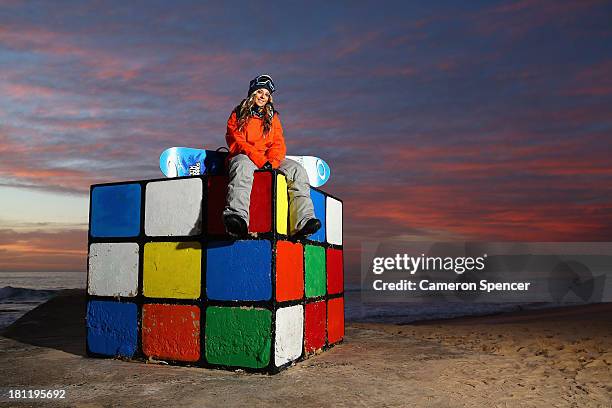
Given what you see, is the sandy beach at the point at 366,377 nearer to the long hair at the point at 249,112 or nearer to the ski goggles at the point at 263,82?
the long hair at the point at 249,112

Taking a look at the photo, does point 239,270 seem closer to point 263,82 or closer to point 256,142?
point 256,142

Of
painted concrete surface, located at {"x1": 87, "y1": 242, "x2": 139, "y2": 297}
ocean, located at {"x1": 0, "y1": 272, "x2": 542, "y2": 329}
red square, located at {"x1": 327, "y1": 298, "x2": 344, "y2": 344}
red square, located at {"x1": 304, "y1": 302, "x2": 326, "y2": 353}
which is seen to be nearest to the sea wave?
ocean, located at {"x1": 0, "y1": 272, "x2": 542, "y2": 329}

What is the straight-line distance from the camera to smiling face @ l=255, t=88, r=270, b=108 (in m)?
3.64

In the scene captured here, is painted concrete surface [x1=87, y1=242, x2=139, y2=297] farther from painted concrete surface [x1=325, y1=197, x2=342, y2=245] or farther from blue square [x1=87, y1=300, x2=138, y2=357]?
painted concrete surface [x1=325, y1=197, x2=342, y2=245]

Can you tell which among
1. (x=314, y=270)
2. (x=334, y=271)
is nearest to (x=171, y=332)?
(x=314, y=270)

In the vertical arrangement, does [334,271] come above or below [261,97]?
below

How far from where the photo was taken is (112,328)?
3.71 m

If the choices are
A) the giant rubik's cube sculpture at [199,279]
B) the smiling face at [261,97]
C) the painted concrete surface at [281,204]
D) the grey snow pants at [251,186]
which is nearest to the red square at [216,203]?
the giant rubik's cube sculpture at [199,279]

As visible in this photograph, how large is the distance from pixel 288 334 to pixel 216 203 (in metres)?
0.98

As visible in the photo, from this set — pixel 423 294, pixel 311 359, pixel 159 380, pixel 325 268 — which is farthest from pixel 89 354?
pixel 423 294

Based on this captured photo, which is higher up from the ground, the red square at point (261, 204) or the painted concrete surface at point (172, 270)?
the red square at point (261, 204)

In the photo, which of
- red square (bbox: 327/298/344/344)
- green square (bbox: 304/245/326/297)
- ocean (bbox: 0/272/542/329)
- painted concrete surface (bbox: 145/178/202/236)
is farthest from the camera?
ocean (bbox: 0/272/542/329)

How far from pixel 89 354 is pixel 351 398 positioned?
2.19 metres

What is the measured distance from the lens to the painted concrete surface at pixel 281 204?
3252 mm
